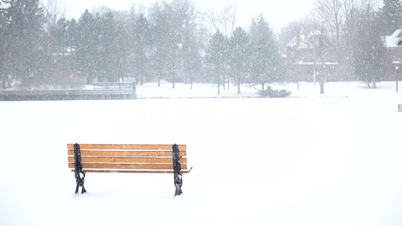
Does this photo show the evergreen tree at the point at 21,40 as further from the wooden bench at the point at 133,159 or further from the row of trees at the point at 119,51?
the wooden bench at the point at 133,159

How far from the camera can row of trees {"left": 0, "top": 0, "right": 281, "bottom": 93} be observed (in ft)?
180

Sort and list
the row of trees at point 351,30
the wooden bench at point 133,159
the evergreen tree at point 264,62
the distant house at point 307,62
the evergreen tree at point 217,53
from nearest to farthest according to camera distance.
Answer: the wooden bench at point 133,159 → the evergreen tree at point 264,62 → the row of trees at point 351,30 → the evergreen tree at point 217,53 → the distant house at point 307,62

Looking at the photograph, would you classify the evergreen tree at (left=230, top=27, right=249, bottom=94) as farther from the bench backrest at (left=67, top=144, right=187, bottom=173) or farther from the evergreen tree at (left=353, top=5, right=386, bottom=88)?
the bench backrest at (left=67, top=144, right=187, bottom=173)

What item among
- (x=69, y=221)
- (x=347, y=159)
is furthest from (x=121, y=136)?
(x=69, y=221)

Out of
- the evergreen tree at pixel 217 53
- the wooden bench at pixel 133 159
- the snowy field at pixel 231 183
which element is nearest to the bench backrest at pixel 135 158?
the wooden bench at pixel 133 159

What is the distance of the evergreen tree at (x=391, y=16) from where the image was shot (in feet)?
236

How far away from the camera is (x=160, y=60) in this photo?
63938 mm

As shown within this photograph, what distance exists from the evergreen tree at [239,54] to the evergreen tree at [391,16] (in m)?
31.1

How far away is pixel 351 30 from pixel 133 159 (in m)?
69.9

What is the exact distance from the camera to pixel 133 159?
25.7 ft

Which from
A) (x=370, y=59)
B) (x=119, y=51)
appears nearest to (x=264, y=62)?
(x=370, y=59)

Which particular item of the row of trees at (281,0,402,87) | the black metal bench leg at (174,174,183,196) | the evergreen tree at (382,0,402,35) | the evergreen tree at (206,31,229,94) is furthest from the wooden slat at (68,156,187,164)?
the evergreen tree at (382,0,402,35)

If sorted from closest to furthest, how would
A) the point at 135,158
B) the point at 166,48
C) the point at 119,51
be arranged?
the point at 135,158, the point at 119,51, the point at 166,48

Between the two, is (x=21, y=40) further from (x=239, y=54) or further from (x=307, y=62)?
(x=307, y=62)
